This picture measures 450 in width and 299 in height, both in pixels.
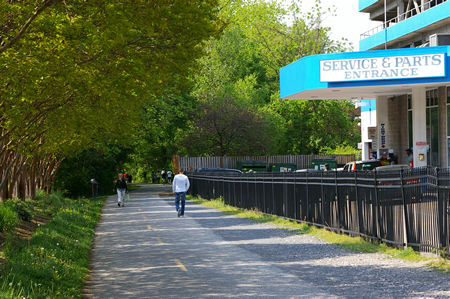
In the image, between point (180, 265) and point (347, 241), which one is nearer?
point (180, 265)

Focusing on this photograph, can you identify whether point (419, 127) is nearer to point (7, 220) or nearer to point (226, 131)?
point (7, 220)

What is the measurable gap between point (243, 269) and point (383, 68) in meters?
20.1

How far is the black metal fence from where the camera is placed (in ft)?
38.8

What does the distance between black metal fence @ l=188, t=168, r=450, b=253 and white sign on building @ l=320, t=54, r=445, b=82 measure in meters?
8.23

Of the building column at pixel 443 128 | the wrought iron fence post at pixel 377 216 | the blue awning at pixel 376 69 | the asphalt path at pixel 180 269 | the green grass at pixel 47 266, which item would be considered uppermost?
the blue awning at pixel 376 69

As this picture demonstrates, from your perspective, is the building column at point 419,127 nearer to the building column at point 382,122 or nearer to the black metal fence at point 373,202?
the building column at point 382,122

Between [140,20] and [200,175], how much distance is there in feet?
87.6

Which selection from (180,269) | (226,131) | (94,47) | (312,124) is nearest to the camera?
(180,269)

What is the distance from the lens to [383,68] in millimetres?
29938

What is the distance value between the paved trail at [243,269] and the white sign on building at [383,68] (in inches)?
523

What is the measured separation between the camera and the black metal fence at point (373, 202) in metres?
11.8

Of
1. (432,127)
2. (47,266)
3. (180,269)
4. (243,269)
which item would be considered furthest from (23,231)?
(432,127)

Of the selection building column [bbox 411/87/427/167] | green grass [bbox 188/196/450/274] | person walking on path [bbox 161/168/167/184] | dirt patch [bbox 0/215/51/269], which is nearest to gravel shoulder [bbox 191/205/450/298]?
green grass [bbox 188/196/450/274]

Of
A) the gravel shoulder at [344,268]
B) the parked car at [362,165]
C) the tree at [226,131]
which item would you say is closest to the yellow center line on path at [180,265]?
the gravel shoulder at [344,268]
